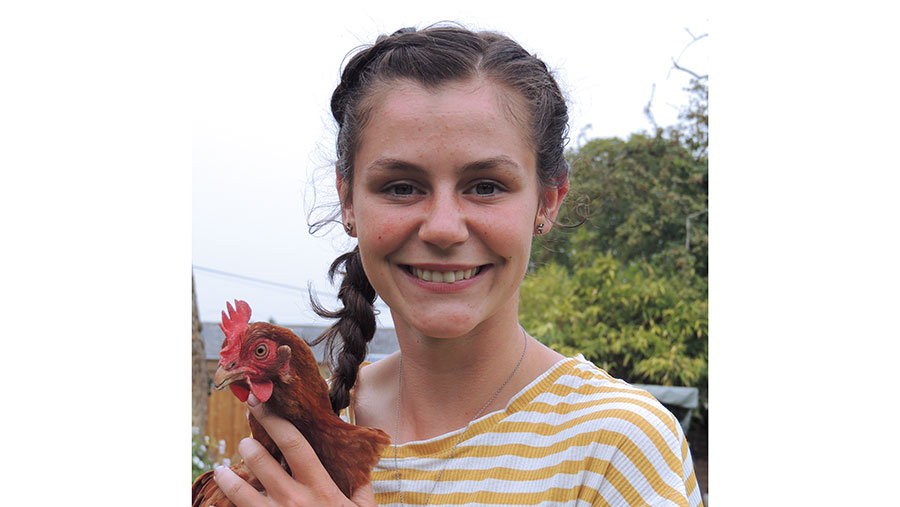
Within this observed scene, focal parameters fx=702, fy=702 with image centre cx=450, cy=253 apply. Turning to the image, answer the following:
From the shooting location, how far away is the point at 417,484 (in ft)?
5.31

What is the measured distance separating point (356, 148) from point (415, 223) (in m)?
0.29

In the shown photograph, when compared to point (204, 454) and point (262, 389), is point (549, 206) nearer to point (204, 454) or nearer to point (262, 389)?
point (262, 389)

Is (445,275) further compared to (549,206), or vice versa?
(549,206)

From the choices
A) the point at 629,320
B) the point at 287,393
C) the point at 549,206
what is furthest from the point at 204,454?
the point at 549,206

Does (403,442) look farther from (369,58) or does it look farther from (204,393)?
(204,393)

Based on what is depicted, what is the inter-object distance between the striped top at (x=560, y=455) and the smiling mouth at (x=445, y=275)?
34cm

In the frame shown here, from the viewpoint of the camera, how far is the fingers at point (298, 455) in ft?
4.98

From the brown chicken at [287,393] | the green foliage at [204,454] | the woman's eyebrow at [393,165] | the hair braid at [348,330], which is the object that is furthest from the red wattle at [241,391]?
the green foliage at [204,454]

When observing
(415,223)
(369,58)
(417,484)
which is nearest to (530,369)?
(417,484)

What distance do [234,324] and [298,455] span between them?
32 centimetres

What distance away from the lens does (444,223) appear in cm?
148

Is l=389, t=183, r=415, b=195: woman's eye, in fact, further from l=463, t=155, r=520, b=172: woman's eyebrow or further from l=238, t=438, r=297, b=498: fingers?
l=238, t=438, r=297, b=498: fingers

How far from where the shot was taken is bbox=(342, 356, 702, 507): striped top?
1473 millimetres

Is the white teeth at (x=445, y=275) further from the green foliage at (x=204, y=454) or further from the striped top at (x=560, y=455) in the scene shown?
the green foliage at (x=204, y=454)
